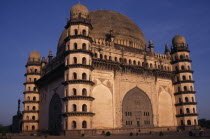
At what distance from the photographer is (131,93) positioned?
1575 inches

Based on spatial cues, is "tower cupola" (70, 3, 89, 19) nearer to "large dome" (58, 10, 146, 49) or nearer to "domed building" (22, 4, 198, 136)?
"domed building" (22, 4, 198, 136)

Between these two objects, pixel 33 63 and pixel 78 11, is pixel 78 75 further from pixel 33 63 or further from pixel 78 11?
pixel 33 63

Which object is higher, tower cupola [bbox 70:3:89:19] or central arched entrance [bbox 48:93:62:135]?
tower cupola [bbox 70:3:89:19]

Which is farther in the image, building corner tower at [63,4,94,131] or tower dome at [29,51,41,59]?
tower dome at [29,51,41,59]

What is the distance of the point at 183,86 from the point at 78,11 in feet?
81.5

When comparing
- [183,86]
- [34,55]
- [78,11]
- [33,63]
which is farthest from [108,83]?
[34,55]

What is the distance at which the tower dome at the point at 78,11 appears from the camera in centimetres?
3731

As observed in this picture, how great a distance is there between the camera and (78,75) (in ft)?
109

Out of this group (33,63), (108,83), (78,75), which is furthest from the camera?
(33,63)

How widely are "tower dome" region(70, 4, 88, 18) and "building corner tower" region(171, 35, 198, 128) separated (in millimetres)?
21383

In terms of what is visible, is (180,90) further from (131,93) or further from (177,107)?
(131,93)

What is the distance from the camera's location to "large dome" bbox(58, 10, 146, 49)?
45.9 metres

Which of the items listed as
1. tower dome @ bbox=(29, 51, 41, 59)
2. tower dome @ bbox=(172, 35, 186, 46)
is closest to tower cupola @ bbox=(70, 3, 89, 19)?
tower dome @ bbox=(29, 51, 41, 59)

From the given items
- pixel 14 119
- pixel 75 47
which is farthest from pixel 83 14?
pixel 14 119
